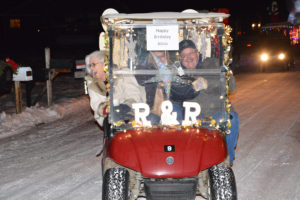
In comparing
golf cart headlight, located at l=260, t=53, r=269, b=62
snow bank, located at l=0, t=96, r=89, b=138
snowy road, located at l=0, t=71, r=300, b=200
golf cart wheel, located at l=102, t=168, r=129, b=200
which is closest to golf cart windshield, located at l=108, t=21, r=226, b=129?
golf cart wheel, located at l=102, t=168, r=129, b=200

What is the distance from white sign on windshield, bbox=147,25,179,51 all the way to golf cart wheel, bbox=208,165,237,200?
118cm

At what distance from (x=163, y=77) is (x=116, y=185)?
114cm

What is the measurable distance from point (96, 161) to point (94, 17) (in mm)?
35745

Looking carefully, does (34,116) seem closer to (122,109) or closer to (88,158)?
(88,158)

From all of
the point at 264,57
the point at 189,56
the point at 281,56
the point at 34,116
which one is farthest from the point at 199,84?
the point at 281,56

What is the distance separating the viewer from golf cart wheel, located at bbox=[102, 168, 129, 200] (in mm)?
3127

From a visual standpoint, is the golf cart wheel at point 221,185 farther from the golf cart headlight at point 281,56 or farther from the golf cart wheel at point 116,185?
the golf cart headlight at point 281,56

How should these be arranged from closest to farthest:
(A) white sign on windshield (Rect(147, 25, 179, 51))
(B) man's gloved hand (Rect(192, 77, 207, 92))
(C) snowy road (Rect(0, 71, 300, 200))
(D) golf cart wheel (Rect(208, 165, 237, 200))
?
(D) golf cart wheel (Rect(208, 165, 237, 200))
(A) white sign on windshield (Rect(147, 25, 179, 51))
(B) man's gloved hand (Rect(192, 77, 207, 92))
(C) snowy road (Rect(0, 71, 300, 200))

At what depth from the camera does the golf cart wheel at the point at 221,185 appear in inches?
122

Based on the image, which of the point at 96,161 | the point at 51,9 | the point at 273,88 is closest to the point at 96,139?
the point at 96,161

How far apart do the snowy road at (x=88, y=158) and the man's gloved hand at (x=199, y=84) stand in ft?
3.79

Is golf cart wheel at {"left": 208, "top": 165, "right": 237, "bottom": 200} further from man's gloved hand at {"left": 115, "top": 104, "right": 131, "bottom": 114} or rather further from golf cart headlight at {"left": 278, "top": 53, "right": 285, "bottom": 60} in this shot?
golf cart headlight at {"left": 278, "top": 53, "right": 285, "bottom": 60}

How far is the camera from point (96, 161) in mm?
5328

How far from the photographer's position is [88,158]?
5.48 m
